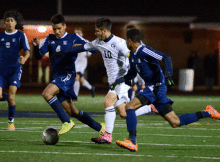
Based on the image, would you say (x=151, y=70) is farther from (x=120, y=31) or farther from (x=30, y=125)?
(x=120, y=31)

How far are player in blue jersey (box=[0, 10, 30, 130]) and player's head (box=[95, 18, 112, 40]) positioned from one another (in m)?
1.96

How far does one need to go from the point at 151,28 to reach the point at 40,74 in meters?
7.78

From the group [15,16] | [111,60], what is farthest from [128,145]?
[15,16]

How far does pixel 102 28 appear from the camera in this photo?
7945 millimetres

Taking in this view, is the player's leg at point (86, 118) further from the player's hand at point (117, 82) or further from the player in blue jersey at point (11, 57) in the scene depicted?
the player in blue jersey at point (11, 57)

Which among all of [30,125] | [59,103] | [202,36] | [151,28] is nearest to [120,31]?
[151,28]

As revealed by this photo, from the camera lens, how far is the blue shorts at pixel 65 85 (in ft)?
27.3

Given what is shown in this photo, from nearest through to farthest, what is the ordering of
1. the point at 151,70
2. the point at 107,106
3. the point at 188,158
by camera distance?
the point at 188,158
the point at 151,70
the point at 107,106

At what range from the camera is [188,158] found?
641cm

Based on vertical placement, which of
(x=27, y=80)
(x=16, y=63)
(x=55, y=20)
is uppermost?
(x=55, y=20)

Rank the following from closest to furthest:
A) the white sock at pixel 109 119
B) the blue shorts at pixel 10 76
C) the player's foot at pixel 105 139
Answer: the player's foot at pixel 105 139 → the white sock at pixel 109 119 → the blue shorts at pixel 10 76

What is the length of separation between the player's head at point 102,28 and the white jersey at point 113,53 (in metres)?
0.10

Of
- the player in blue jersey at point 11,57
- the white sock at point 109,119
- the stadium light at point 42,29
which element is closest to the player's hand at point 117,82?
the white sock at point 109,119

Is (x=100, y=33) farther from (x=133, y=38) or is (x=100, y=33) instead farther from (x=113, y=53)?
(x=133, y=38)
